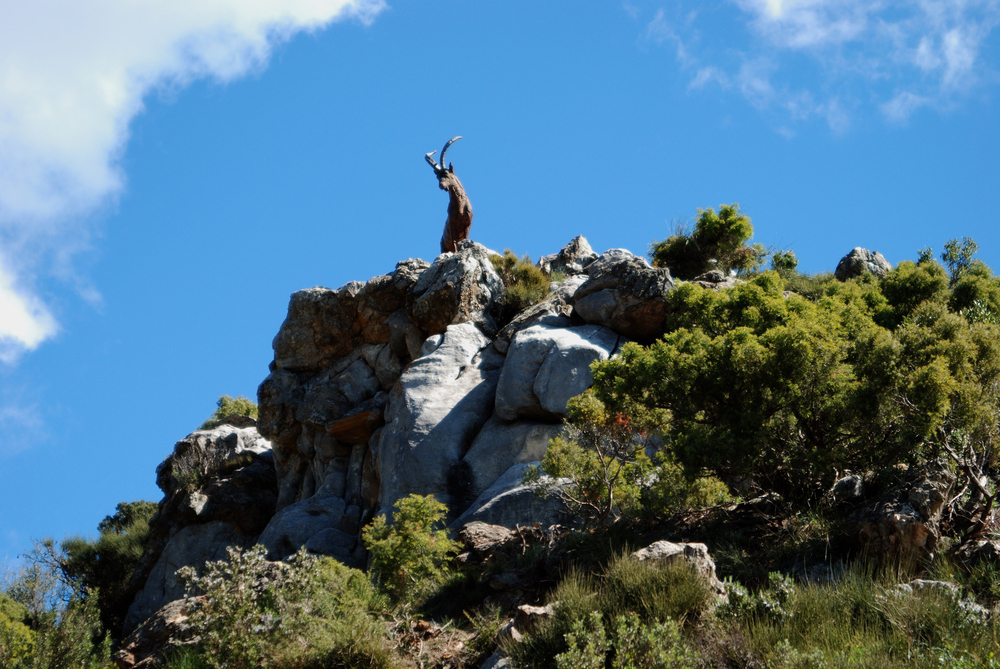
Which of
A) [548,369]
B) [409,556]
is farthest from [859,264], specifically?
[409,556]

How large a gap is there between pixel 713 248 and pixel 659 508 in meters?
15.5

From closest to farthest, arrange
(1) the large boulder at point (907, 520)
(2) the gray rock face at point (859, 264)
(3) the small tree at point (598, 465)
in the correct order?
(1) the large boulder at point (907, 520), (3) the small tree at point (598, 465), (2) the gray rock face at point (859, 264)

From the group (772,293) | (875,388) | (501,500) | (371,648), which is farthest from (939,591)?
(501,500)

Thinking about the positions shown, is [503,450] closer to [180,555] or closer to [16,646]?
[16,646]

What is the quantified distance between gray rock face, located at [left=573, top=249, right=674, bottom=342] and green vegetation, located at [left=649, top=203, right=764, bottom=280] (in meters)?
6.96

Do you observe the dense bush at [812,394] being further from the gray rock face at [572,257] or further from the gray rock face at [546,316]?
the gray rock face at [572,257]

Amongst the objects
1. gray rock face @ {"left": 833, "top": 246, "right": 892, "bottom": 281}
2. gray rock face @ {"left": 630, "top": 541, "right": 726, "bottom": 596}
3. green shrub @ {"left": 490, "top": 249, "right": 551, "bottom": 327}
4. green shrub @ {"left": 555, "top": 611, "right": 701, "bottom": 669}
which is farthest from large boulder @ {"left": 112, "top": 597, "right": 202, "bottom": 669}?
gray rock face @ {"left": 833, "top": 246, "right": 892, "bottom": 281}

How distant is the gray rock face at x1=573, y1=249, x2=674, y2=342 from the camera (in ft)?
65.0

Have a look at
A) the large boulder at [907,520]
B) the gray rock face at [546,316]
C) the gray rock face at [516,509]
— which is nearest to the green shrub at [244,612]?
the gray rock face at [516,509]

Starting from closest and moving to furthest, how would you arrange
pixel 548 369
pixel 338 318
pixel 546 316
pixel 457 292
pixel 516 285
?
pixel 548 369, pixel 546 316, pixel 457 292, pixel 516 285, pixel 338 318

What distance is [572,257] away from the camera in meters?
31.2

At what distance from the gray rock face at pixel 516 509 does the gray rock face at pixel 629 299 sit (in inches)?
195

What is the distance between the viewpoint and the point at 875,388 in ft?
37.7

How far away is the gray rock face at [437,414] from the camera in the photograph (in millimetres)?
18828
